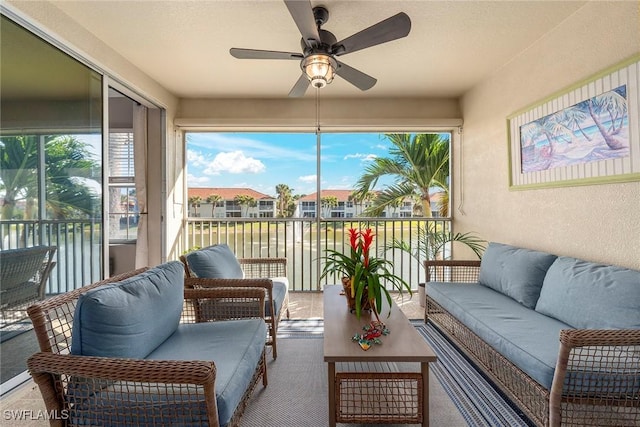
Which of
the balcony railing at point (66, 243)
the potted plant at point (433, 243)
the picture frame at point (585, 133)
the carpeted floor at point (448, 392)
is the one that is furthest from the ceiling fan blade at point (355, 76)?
the balcony railing at point (66, 243)

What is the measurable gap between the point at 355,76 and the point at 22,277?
2.60 m

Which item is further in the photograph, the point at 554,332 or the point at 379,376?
the point at 554,332

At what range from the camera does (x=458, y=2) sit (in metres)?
2.04

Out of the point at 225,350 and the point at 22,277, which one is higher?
the point at 22,277

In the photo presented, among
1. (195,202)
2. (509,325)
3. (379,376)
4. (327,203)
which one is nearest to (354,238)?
(379,376)

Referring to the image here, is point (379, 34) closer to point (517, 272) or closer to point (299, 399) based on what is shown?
point (517, 272)

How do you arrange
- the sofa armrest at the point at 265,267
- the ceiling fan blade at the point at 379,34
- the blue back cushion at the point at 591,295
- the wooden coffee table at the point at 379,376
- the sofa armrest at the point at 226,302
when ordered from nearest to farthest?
the wooden coffee table at the point at 379,376, the blue back cushion at the point at 591,295, the ceiling fan blade at the point at 379,34, the sofa armrest at the point at 226,302, the sofa armrest at the point at 265,267

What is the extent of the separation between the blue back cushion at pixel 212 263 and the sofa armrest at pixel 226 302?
26 cm

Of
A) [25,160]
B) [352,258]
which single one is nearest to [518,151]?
[352,258]

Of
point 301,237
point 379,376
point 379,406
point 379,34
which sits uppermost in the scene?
point 379,34

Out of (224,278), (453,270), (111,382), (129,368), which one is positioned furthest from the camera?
(453,270)

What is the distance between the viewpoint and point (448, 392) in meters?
1.78

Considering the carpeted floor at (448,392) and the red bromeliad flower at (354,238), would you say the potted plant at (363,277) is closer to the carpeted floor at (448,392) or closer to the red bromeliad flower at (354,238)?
the red bromeliad flower at (354,238)

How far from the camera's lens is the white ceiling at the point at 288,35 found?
2086mm
